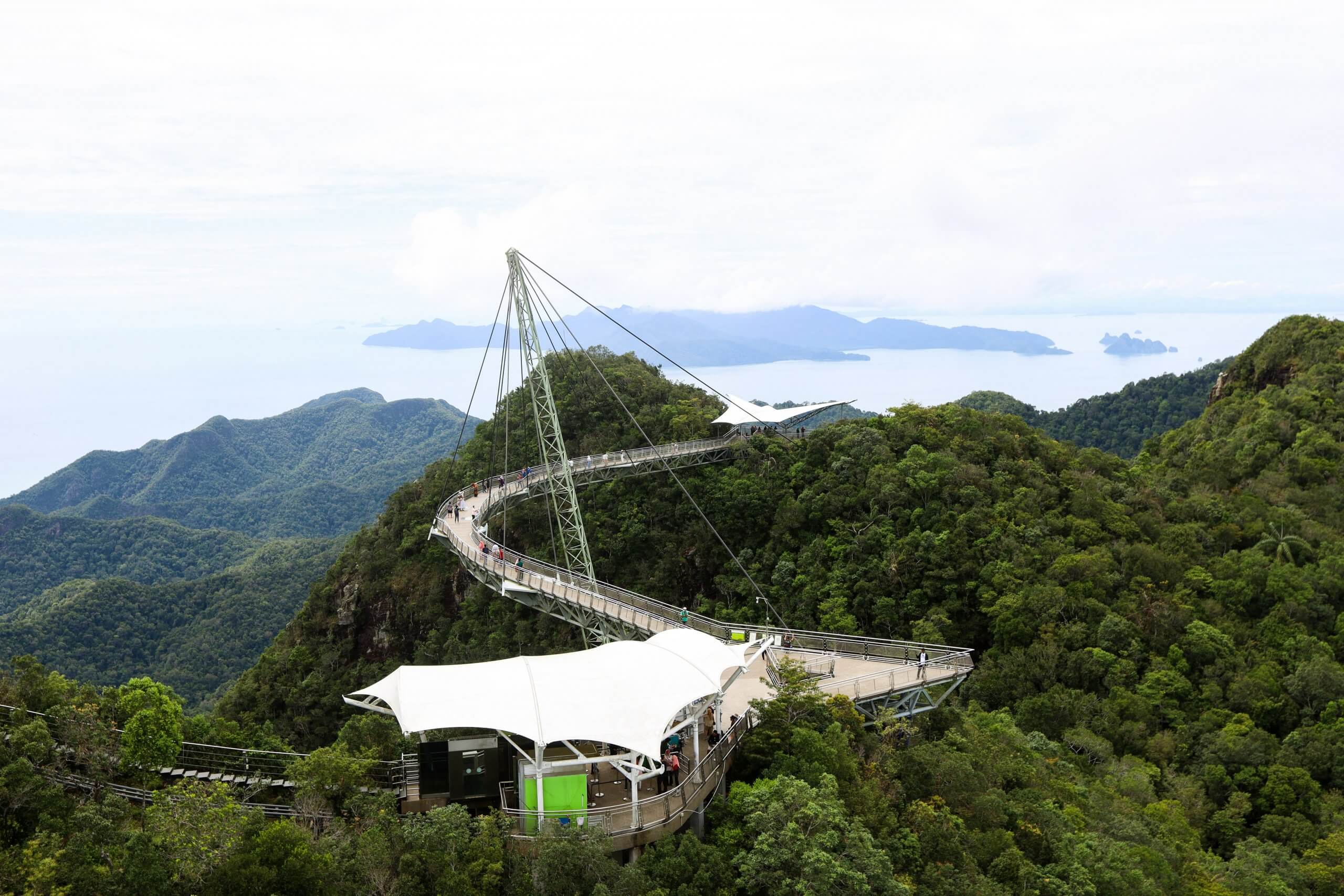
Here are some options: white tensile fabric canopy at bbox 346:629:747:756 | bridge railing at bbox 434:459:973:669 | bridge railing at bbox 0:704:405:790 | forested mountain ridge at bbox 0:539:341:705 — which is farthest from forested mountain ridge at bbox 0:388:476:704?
white tensile fabric canopy at bbox 346:629:747:756

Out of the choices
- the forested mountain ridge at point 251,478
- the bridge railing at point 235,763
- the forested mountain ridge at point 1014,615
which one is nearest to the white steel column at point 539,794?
the forested mountain ridge at point 1014,615

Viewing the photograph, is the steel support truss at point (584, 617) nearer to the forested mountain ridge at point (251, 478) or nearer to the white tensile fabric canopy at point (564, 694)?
the white tensile fabric canopy at point (564, 694)

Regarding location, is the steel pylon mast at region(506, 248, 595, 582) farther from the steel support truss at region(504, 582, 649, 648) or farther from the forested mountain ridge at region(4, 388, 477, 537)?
the forested mountain ridge at region(4, 388, 477, 537)

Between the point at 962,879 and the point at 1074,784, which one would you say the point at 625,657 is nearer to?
the point at 962,879

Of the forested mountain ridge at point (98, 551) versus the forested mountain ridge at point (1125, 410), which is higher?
the forested mountain ridge at point (1125, 410)

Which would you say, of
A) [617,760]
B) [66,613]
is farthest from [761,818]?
[66,613]

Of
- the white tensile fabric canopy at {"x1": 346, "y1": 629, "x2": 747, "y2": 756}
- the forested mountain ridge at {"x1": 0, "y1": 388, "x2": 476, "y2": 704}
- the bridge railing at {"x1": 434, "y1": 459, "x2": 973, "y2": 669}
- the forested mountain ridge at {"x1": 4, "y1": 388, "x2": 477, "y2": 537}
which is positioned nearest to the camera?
the white tensile fabric canopy at {"x1": 346, "y1": 629, "x2": 747, "y2": 756}

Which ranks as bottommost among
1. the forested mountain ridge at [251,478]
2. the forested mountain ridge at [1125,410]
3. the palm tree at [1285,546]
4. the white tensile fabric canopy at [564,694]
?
the forested mountain ridge at [251,478]
